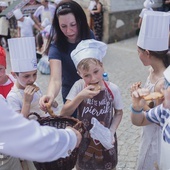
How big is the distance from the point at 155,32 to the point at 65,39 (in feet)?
2.44

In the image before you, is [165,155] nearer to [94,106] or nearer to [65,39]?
[94,106]

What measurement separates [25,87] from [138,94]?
2.77ft

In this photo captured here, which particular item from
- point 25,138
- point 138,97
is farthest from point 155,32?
point 25,138

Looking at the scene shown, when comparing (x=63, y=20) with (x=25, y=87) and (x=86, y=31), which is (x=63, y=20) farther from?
(x=25, y=87)

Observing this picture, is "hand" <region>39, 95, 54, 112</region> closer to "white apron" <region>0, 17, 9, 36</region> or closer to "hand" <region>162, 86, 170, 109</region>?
"hand" <region>162, 86, 170, 109</region>

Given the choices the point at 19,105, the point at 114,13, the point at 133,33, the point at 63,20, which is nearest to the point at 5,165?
the point at 19,105

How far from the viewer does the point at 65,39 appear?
8.25 ft

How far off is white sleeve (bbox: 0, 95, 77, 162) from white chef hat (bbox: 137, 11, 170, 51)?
48.9 inches

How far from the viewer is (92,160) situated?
2227mm

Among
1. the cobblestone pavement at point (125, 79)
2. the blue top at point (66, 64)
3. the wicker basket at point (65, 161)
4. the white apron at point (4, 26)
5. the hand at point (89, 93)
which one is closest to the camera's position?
the wicker basket at point (65, 161)

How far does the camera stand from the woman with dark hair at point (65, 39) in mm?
2361

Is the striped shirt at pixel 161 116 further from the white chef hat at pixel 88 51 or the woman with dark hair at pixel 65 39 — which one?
the woman with dark hair at pixel 65 39

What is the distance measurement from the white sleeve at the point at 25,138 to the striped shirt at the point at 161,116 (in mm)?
701

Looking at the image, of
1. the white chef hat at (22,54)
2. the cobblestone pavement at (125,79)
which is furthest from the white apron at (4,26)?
the white chef hat at (22,54)
